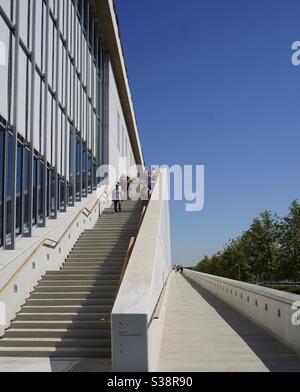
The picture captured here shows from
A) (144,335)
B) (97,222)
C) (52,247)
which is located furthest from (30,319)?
(97,222)

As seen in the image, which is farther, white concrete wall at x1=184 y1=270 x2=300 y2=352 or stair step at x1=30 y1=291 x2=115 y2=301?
stair step at x1=30 y1=291 x2=115 y2=301

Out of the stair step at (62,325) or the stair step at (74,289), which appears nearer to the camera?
the stair step at (62,325)

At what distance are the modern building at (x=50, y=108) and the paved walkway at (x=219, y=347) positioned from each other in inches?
187

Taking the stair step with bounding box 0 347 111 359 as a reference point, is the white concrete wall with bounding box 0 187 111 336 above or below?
above

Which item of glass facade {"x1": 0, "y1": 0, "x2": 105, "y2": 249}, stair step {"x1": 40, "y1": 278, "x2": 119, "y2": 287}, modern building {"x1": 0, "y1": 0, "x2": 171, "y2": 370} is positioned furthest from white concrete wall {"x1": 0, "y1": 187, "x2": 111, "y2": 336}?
glass facade {"x1": 0, "y1": 0, "x2": 105, "y2": 249}

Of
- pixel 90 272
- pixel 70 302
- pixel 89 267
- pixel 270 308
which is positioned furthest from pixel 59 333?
pixel 270 308

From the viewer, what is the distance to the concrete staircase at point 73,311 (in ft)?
34.5

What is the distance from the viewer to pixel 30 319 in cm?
1188

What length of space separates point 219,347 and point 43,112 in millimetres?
9201

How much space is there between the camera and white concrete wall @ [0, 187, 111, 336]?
464 inches

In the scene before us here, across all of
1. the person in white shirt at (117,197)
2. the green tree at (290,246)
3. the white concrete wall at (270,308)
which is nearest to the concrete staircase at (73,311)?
the white concrete wall at (270,308)

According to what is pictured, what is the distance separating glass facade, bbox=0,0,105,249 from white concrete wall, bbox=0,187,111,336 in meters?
0.42

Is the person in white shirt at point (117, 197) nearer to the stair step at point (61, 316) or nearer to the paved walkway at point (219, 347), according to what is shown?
the paved walkway at point (219, 347)

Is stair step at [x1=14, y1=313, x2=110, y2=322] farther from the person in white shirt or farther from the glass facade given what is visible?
the person in white shirt
